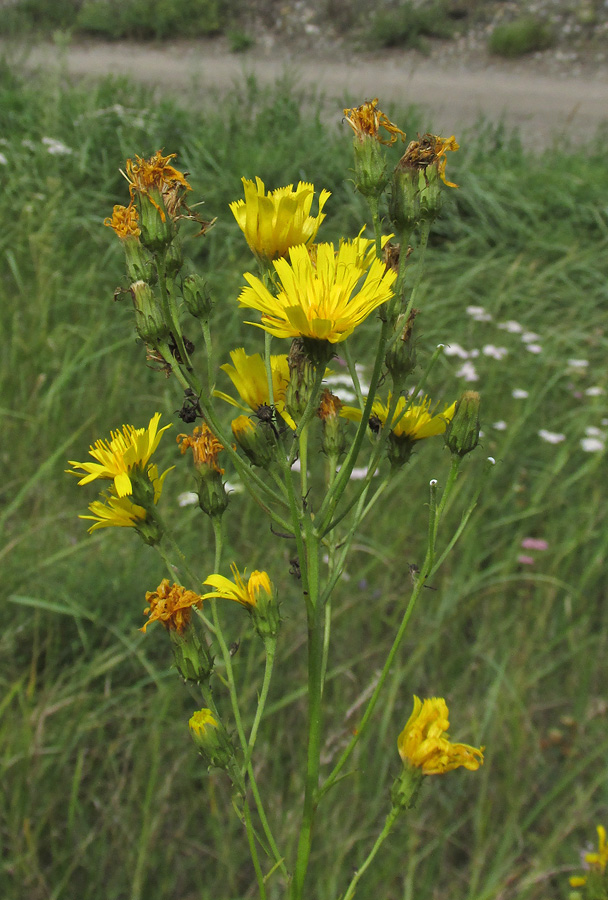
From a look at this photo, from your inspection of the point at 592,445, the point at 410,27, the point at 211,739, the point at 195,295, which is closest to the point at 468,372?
the point at 592,445

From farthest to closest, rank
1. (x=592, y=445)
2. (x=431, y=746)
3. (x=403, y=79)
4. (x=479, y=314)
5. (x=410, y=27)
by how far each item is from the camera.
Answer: (x=410, y=27)
(x=403, y=79)
(x=479, y=314)
(x=592, y=445)
(x=431, y=746)

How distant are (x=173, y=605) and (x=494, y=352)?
246cm

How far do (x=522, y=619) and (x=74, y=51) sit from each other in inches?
285

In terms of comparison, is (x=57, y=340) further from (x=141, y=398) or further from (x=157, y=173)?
(x=157, y=173)

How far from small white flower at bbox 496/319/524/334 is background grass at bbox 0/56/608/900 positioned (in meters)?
0.06

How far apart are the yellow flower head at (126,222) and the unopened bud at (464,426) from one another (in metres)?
0.41

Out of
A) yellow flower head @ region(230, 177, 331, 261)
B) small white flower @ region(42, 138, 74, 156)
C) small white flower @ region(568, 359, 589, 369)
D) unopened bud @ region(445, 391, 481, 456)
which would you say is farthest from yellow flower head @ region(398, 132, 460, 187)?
small white flower @ region(42, 138, 74, 156)

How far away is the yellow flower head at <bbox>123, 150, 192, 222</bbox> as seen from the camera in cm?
85

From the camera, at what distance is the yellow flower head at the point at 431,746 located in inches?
38.4

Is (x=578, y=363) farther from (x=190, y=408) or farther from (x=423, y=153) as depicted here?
(x=190, y=408)

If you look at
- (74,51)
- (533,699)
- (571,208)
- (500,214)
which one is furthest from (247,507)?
(74,51)

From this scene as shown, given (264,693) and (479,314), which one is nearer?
(264,693)

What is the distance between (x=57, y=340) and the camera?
10.2ft

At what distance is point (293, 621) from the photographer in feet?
7.37
